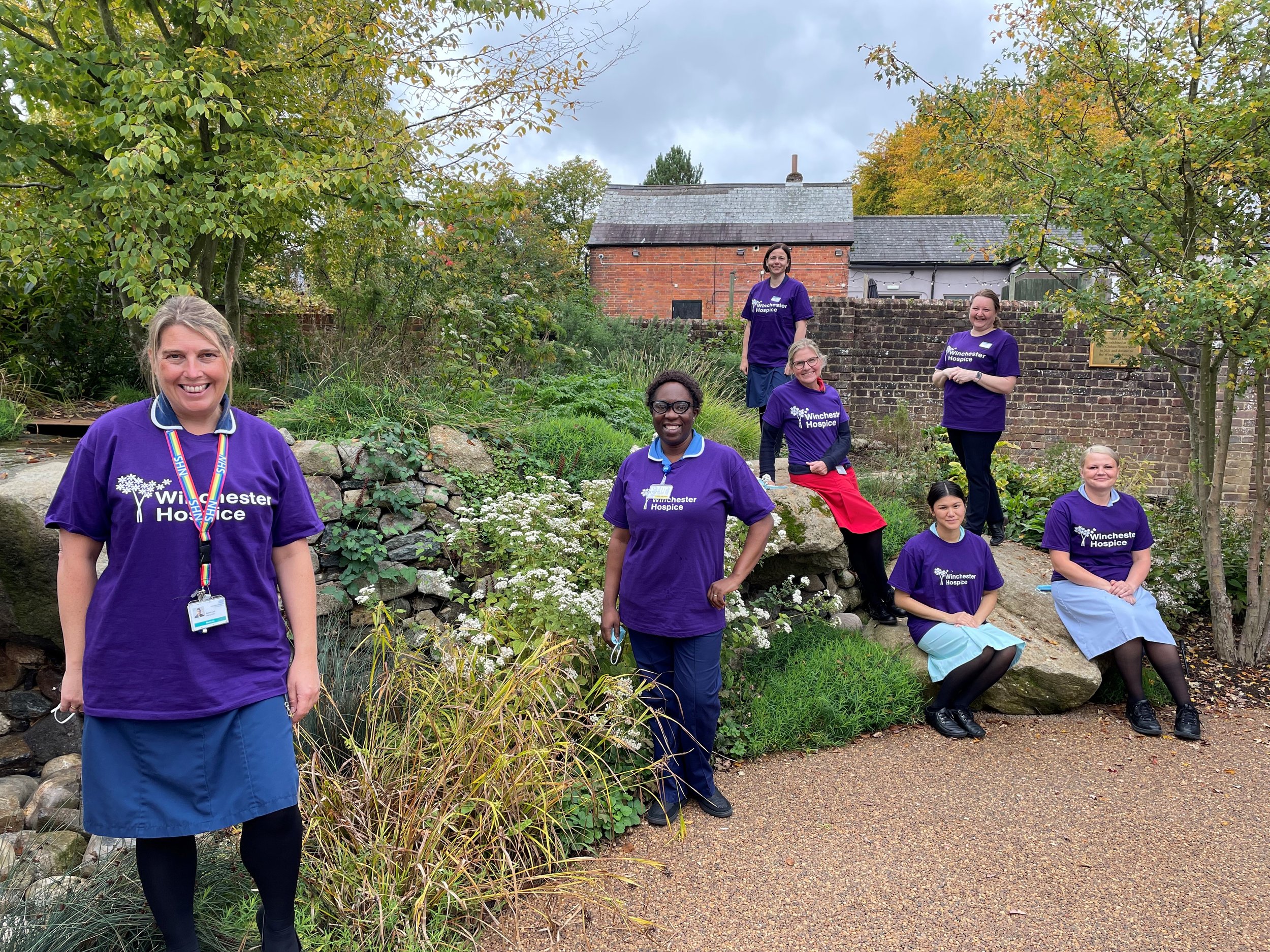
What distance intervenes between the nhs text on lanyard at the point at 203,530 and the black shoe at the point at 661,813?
205cm

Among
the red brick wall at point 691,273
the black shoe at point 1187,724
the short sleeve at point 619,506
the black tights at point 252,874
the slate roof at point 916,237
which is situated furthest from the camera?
the slate roof at point 916,237

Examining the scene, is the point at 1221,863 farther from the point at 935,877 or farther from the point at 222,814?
the point at 222,814

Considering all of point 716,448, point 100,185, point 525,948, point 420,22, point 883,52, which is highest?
point 420,22

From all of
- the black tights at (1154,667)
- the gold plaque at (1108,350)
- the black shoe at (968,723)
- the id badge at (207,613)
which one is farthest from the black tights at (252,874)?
the gold plaque at (1108,350)

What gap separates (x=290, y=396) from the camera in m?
6.21

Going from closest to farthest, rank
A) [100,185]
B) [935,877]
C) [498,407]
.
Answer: [935,877]
[100,185]
[498,407]

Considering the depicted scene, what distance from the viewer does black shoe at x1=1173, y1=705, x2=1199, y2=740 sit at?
413 cm

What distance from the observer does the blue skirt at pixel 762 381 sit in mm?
5852

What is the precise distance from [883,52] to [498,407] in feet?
12.0

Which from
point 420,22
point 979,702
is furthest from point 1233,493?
point 420,22

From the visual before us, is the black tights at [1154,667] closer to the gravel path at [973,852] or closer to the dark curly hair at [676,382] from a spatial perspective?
the gravel path at [973,852]

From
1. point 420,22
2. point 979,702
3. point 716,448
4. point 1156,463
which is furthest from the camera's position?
point 1156,463

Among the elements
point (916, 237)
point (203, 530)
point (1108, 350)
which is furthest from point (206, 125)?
point (916, 237)

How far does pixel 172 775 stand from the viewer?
6.45 ft
